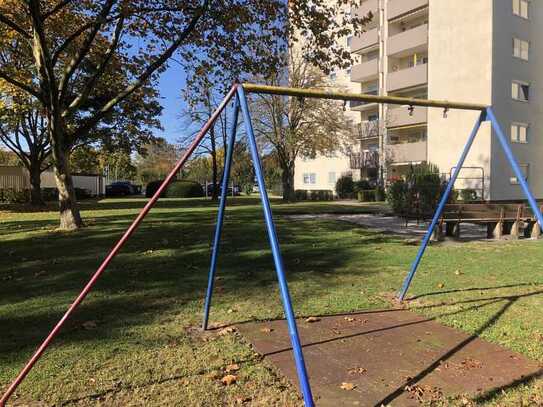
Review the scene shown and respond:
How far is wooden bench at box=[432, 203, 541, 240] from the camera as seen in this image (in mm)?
11453

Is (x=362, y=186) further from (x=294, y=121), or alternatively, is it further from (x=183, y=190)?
(x=183, y=190)

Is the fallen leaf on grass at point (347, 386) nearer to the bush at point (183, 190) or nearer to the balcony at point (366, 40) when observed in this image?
the balcony at point (366, 40)

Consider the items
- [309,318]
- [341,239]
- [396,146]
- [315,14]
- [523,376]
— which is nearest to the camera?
[523,376]

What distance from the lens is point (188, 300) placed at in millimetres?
5715

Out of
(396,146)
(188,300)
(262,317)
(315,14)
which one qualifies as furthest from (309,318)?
(396,146)

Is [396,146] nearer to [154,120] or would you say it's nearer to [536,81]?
[536,81]

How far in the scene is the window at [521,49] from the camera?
2795cm

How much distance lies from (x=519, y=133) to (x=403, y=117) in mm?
8059

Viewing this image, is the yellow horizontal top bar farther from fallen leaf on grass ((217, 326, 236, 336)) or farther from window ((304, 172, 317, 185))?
window ((304, 172, 317, 185))

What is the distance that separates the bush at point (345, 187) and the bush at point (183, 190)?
13.1m

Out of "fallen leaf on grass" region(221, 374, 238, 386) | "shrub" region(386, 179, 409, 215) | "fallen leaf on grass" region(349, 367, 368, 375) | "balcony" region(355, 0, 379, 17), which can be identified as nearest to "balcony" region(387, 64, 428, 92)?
"balcony" region(355, 0, 379, 17)

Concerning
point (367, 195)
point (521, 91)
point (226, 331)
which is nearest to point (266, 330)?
point (226, 331)

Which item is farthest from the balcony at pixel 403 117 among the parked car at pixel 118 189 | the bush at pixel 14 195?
the parked car at pixel 118 189

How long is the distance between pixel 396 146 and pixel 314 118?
6762 millimetres
